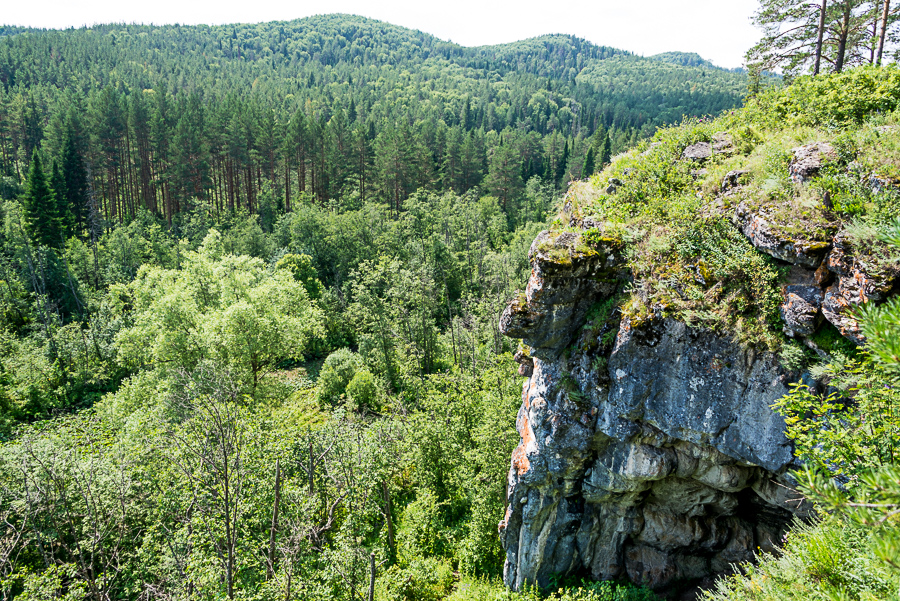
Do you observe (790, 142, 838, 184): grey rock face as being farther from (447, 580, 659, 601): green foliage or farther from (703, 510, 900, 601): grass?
(447, 580, 659, 601): green foliage

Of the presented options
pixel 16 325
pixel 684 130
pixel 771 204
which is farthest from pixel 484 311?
pixel 16 325

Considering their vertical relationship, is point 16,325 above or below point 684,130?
below

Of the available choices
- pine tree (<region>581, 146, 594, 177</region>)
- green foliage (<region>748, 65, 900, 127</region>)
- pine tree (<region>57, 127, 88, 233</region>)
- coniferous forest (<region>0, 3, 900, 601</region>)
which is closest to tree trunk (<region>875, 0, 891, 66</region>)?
coniferous forest (<region>0, 3, 900, 601</region>)

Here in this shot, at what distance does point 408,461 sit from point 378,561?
4911mm

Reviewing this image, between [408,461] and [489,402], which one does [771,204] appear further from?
[408,461]

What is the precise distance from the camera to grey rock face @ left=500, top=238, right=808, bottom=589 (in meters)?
9.70

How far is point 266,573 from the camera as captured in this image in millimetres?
13000

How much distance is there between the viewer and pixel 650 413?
10.7 metres

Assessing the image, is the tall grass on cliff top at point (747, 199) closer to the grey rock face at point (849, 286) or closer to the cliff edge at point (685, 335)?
the cliff edge at point (685, 335)

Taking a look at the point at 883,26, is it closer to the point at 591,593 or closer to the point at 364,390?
the point at 591,593

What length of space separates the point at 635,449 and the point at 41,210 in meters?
53.9

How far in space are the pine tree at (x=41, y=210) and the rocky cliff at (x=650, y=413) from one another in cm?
4867

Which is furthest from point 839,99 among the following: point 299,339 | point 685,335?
point 299,339

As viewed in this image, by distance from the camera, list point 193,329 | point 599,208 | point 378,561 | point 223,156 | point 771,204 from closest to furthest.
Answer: point 771,204, point 599,208, point 378,561, point 193,329, point 223,156
